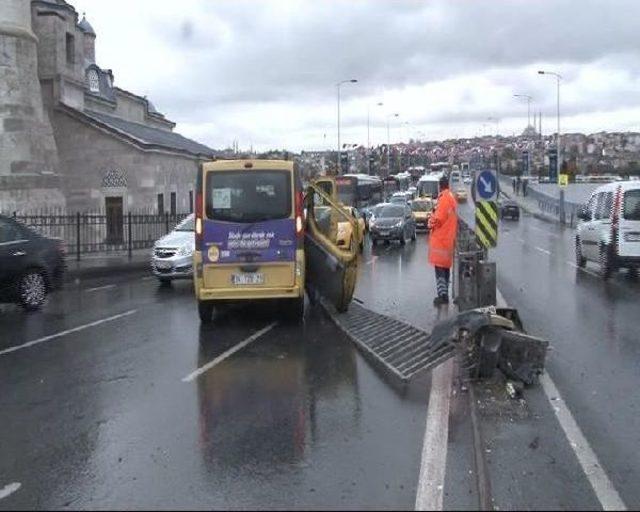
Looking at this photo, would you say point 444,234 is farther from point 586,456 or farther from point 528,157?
point 528,157

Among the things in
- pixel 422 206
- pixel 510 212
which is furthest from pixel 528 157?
pixel 422 206

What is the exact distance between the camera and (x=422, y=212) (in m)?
41.7

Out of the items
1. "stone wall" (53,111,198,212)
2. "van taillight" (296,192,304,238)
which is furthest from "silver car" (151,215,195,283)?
"stone wall" (53,111,198,212)

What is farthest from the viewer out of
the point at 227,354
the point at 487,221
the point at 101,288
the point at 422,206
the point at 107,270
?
the point at 422,206

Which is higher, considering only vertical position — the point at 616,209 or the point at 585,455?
the point at 616,209

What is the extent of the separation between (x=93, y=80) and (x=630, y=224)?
34056 millimetres

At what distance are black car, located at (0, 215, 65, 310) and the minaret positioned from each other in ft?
52.5

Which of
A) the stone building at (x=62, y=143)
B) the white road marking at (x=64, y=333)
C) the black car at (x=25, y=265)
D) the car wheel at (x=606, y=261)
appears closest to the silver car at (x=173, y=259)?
the black car at (x=25, y=265)

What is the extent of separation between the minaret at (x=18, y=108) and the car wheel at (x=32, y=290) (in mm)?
16230

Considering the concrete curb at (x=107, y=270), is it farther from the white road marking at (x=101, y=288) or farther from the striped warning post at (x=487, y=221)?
the striped warning post at (x=487, y=221)

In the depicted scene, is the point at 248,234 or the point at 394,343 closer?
the point at 394,343

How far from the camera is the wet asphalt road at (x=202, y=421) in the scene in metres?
4.97

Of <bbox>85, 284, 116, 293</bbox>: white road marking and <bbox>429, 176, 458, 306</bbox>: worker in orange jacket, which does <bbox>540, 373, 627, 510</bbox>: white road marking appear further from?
<bbox>85, 284, 116, 293</bbox>: white road marking

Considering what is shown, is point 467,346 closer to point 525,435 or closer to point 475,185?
point 525,435
